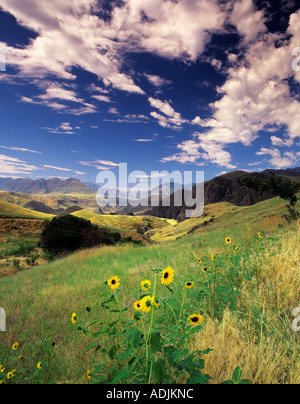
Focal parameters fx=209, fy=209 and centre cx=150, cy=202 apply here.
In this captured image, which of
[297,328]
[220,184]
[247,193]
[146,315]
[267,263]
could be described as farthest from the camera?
[220,184]

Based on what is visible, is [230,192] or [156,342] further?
[230,192]

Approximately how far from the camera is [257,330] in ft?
8.00

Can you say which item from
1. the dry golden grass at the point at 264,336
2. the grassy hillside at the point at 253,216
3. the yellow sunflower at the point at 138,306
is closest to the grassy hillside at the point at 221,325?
the dry golden grass at the point at 264,336

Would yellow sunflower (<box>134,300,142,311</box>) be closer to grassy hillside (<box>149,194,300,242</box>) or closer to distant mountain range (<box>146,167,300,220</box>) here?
grassy hillside (<box>149,194,300,242</box>)

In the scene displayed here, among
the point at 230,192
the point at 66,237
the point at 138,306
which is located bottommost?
the point at 66,237

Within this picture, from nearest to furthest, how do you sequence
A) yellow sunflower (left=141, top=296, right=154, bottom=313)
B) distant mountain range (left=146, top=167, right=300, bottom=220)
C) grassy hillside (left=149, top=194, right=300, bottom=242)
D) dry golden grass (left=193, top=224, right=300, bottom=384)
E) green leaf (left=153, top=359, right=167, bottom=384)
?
green leaf (left=153, top=359, right=167, bottom=384) < yellow sunflower (left=141, top=296, right=154, bottom=313) < dry golden grass (left=193, top=224, right=300, bottom=384) < grassy hillside (left=149, top=194, right=300, bottom=242) < distant mountain range (left=146, top=167, right=300, bottom=220)

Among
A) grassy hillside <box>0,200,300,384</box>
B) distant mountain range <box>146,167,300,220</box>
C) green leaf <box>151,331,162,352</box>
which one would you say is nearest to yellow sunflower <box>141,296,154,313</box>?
green leaf <box>151,331,162,352</box>

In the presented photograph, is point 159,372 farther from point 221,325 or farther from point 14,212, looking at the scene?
point 14,212

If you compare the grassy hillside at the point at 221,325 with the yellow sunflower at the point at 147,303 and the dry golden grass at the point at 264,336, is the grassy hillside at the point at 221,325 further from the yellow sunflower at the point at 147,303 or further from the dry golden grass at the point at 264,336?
the yellow sunflower at the point at 147,303

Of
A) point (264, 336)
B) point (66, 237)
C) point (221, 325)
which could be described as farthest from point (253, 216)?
point (221, 325)

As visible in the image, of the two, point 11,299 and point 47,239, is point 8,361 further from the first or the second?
point 47,239

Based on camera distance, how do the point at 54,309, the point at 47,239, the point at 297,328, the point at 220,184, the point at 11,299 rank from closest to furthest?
1. the point at 297,328
2. the point at 54,309
3. the point at 11,299
4. the point at 47,239
5. the point at 220,184
